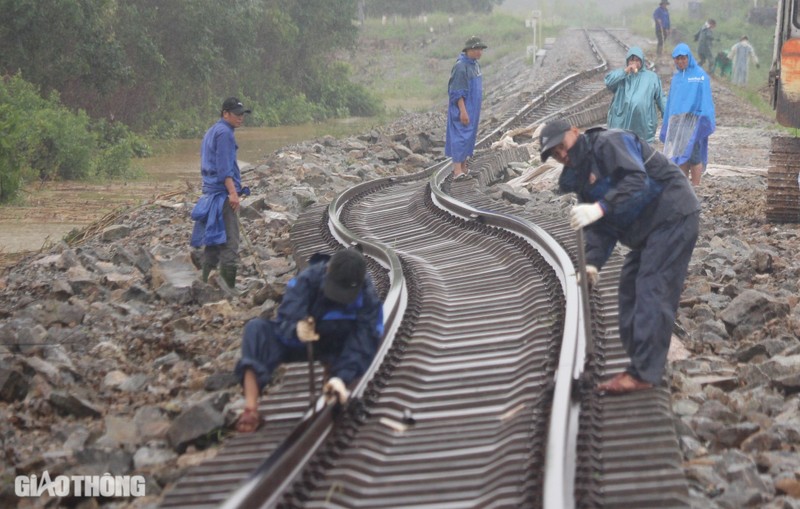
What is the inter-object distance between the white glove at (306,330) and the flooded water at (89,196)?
923cm

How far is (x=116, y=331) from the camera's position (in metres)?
8.80

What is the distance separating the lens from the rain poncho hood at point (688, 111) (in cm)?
1207

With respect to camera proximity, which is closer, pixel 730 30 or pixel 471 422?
pixel 471 422

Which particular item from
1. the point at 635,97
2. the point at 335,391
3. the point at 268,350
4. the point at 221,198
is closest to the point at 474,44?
the point at 635,97

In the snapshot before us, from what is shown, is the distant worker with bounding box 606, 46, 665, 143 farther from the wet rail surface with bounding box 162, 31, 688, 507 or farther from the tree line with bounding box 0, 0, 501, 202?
the tree line with bounding box 0, 0, 501, 202

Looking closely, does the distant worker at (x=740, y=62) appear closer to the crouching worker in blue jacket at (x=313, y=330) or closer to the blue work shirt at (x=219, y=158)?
the blue work shirt at (x=219, y=158)

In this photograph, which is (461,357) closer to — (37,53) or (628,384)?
(628,384)

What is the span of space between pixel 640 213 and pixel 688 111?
21.7 ft

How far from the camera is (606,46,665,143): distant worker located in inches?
482

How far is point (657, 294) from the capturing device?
574 centimetres

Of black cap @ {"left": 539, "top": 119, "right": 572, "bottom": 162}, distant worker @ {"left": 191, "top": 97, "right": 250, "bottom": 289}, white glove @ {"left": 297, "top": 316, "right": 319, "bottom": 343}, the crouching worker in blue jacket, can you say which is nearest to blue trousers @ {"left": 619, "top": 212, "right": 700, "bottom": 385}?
black cap @ {"left": 539, "top": 119, "right": 572, "bottom": 162}

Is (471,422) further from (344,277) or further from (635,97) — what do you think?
(635,97)

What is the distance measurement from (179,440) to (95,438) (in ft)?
1.74

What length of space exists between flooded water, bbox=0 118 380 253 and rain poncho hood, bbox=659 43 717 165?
7.58 m
